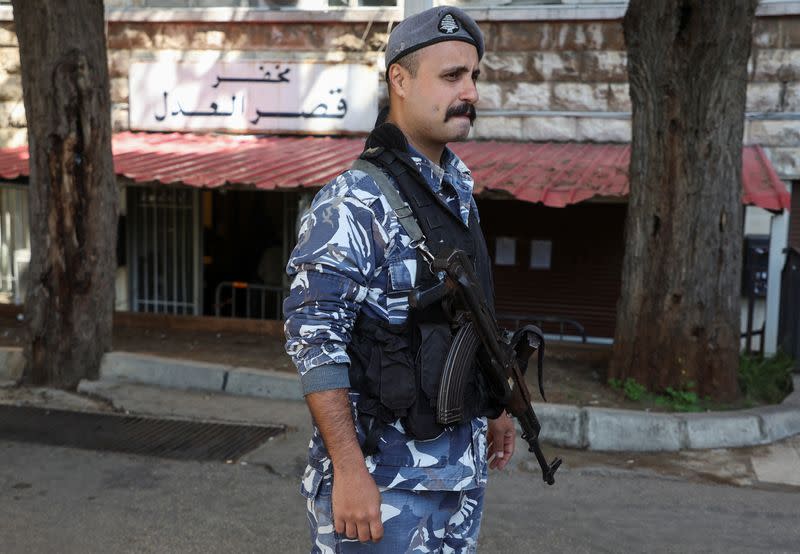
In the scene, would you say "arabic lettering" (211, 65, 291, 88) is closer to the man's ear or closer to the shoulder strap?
the man's ear

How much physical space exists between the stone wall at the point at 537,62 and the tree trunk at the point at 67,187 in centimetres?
415

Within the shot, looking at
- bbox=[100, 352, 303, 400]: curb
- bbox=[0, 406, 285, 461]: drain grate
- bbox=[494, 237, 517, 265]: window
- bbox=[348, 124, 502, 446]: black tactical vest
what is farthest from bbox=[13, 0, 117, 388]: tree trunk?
bbox=[348, 124, 502, 446]: black tactical vest

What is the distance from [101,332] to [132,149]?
369cm

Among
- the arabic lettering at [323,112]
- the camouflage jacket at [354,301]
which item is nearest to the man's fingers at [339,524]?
the camouflage jacket at [354,301]

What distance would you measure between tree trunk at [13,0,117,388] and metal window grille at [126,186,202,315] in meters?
4.44

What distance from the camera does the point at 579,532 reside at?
4.57 metres

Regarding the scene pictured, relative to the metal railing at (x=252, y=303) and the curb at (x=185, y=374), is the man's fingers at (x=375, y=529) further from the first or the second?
the metal railing at (x=252, y=303)

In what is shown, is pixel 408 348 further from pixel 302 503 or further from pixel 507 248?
pixel 507 248

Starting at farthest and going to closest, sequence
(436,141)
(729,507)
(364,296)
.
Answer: (729,507), (436,141), (364,296)

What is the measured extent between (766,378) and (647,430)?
1.82 m

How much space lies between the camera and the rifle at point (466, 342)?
2.11m

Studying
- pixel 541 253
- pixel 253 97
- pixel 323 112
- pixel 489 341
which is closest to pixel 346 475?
pixel 489 341

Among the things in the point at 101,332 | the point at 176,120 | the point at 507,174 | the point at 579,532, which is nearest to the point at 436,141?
the point at 579,532

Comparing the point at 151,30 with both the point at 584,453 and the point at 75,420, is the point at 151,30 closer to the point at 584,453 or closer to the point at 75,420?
→ the point at 75,420
